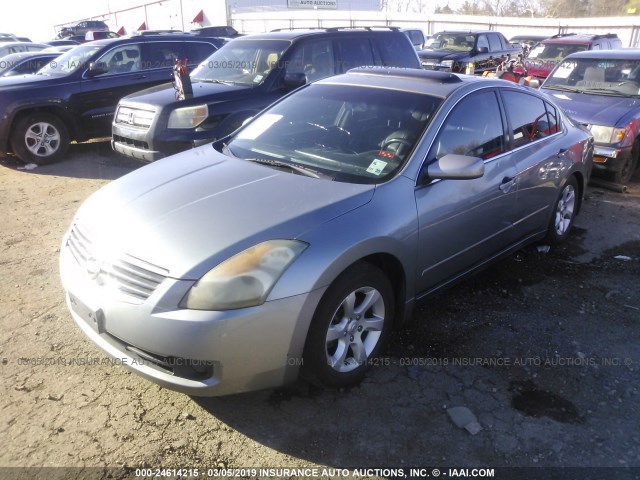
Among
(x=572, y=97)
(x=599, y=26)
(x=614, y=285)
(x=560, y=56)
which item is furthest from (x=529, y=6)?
(x=614, y=285)

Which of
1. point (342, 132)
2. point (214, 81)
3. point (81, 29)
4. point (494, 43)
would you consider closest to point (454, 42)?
point (494, 43)

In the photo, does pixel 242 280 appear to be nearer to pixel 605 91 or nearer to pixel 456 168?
pixel 456 168

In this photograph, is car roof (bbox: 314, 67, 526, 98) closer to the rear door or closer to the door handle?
the rear door

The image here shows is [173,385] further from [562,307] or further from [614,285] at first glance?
[614,285]

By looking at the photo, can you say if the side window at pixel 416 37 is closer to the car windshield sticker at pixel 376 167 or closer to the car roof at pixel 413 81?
the car roof at pixel 413 81

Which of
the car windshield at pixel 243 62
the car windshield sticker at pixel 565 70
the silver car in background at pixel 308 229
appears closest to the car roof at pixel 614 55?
the car windshield sticker at pixel 565 70

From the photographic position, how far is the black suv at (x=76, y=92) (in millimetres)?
7855

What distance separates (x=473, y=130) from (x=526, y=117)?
36.0 inches

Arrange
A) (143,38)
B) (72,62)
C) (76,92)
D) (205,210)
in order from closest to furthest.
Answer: (205,210)
(76,92)
(72,62)
(143,38)

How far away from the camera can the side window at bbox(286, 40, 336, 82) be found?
7004mm

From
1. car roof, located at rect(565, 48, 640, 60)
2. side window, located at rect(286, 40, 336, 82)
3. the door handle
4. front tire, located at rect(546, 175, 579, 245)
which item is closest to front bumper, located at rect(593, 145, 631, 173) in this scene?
front tire, located at rect(546, 175, 579, 245)

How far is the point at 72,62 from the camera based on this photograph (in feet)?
28.4

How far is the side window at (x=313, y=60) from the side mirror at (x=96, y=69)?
337 centimetres

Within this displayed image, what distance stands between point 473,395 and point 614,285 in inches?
86.3
